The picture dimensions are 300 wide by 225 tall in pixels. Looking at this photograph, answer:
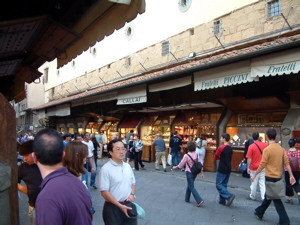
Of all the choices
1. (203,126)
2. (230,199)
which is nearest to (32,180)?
(230,199)

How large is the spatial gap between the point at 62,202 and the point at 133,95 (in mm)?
10411

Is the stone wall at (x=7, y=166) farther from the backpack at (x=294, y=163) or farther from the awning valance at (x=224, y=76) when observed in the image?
the awning valance at (x=224, y=76)

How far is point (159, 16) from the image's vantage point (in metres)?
14.1

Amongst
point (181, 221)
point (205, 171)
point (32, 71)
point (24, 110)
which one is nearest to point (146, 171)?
point (205, 171)

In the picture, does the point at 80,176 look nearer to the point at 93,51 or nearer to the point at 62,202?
the point at 62,202

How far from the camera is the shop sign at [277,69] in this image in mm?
6293

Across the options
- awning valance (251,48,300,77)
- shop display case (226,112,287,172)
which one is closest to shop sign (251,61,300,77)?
awning valance (251,48,300,77)

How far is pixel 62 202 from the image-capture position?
61.1 inches

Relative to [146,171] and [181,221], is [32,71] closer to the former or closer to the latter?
[181,221]

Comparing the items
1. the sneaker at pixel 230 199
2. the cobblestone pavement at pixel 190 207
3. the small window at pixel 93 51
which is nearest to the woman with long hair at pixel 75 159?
the cobblestone pavement at pixel 190 207

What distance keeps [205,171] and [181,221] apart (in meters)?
5.96

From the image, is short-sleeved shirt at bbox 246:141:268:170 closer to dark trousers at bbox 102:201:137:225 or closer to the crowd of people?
the crowd of people

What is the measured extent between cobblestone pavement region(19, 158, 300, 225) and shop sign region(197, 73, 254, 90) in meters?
3.21

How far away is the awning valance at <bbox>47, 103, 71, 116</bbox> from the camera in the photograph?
18684 mm
